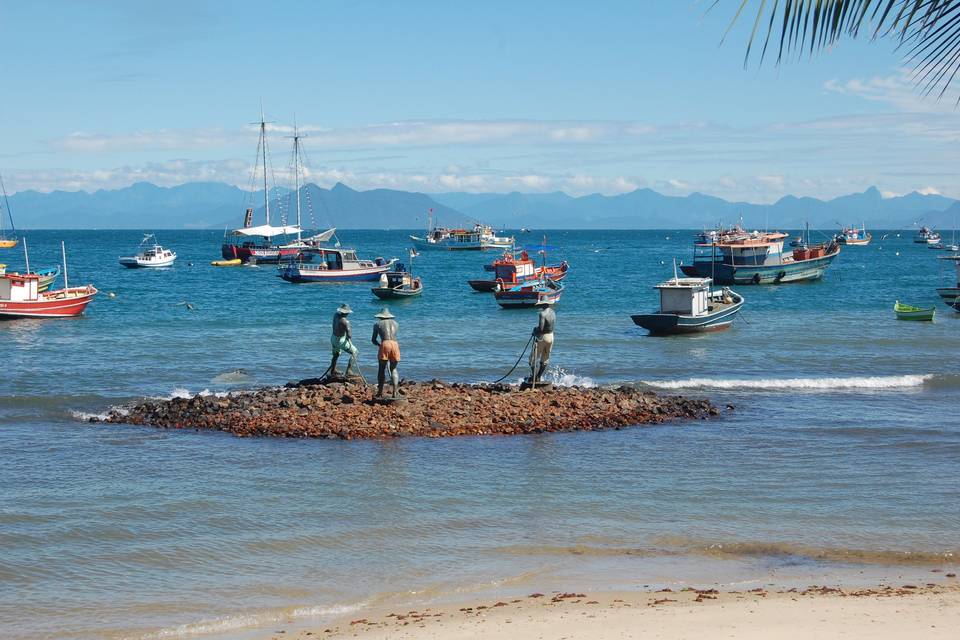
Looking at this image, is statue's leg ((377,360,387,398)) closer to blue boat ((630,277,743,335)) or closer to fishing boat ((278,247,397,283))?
blue boat ((630,277,743,335))

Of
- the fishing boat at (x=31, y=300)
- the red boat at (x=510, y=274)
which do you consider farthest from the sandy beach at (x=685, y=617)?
the red boat at (x=510, y=274)

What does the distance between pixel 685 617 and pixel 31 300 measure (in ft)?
129

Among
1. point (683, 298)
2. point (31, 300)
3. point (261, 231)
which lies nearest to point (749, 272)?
point (683, 298)

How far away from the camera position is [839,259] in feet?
395

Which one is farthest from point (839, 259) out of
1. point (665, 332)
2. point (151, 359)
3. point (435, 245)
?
point (151, 359)

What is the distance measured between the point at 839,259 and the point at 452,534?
115m

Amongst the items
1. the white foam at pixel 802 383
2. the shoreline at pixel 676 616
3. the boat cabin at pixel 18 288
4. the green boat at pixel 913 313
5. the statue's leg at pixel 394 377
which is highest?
the boat cabin at pixel 18 288

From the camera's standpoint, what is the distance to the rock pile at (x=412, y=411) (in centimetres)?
2033

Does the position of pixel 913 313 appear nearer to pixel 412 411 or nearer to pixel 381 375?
pixel 412 411

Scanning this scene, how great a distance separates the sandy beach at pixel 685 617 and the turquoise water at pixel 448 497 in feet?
2.14

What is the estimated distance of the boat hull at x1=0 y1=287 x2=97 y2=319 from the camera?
43.1m

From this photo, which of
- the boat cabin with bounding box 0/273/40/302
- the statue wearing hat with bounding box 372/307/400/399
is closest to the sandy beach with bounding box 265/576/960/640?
the statue wearing hat with bounding box 372/307/400/399

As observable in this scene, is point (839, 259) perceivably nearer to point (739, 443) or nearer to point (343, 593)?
point (739, 443)

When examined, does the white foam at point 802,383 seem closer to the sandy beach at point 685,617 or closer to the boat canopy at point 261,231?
the sandy beach at point 685,617
